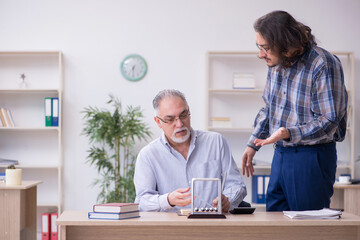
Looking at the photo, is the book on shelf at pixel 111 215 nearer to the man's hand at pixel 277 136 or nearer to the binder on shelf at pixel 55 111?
the man's hand at pixel 277 136

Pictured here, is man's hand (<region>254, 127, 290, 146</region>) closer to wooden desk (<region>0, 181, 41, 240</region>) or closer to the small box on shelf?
wooden desk (<region>0, 181, 41, 240</region>)

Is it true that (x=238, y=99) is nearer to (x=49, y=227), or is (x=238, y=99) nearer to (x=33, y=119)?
(x=33, y=119)

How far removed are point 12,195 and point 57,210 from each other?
1571 mm

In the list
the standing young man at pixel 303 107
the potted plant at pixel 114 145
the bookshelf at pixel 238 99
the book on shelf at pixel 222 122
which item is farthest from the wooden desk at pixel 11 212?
the bookshelf at pixel 238 99

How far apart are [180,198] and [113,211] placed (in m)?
0.35

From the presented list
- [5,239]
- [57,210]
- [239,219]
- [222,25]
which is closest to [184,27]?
[222,25]

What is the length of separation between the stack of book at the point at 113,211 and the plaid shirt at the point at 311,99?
78cm

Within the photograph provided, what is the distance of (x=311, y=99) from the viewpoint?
241cm

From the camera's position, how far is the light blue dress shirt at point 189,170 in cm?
260

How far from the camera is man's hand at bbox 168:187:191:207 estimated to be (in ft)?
7.41

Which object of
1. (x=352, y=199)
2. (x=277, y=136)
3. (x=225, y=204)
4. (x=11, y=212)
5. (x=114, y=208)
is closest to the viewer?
(x=114, y=208)

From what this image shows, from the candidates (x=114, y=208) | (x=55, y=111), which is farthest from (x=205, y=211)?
(x=55, y=111)

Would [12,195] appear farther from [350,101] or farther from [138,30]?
[350,101]

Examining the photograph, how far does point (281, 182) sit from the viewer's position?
2.54 meters
